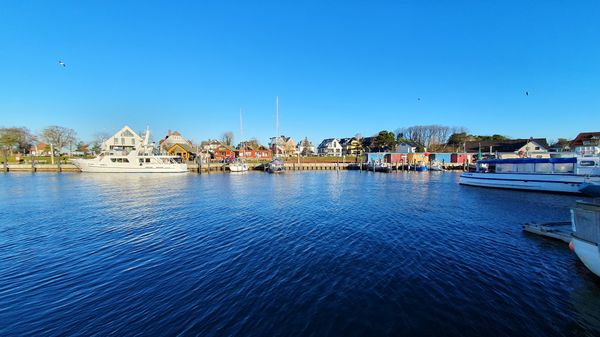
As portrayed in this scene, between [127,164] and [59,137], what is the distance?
45.9 m

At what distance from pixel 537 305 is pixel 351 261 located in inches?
209

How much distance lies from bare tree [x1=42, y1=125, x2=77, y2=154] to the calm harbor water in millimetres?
85275

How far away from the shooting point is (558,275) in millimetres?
8422

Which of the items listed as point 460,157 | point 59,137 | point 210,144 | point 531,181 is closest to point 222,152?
point 210,144

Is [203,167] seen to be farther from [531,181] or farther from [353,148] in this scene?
[353,148]

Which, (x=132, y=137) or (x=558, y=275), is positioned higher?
(x=132, y=137)

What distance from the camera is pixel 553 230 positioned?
11953 millimetres

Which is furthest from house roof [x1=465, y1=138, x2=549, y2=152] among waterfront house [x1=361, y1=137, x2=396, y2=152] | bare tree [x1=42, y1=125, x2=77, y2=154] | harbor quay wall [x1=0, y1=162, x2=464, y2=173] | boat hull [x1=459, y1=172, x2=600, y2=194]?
bare tree [x1=42, y1=125, x2=77, y2=154]

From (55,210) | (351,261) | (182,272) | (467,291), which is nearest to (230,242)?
(182,272)

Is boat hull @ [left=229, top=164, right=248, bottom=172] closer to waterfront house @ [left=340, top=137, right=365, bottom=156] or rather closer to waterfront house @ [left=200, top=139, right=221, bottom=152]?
waterfront house @ [left=200, top=139, right=221, bottom=152]

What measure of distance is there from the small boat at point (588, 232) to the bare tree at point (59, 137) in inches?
4258

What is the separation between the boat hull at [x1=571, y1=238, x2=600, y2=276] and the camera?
24.3ft

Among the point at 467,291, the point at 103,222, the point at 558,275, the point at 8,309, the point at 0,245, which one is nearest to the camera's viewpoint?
the point at 8,309

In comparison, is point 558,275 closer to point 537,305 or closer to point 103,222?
point 537,305
